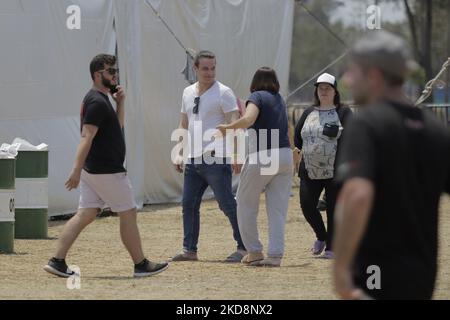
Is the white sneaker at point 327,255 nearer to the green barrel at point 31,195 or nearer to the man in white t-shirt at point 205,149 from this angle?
the man in white t-shirt at point 205,149

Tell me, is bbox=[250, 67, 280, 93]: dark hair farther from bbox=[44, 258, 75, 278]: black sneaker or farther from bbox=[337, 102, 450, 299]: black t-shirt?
bbox=[337, 102, 450, 299]: black t-shirt

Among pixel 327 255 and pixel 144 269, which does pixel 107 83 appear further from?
pixel 327 255

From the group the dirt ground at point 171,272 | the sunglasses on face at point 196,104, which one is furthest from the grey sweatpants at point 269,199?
the sunglasses on face at point 196,104

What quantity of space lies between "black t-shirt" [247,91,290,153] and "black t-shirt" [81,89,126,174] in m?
1.38

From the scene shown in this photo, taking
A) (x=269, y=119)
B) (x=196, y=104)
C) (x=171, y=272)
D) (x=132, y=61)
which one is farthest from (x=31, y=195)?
(x=132, y=61)

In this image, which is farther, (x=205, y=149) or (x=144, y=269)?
(x=205, y=149)

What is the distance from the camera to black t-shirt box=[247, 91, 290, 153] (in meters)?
9.71

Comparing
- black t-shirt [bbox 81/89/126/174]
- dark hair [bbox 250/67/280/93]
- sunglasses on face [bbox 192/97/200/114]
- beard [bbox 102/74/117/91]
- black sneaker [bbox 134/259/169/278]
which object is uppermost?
dark hair [bbox 250/67/280/93]

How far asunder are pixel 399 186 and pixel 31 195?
329 inches

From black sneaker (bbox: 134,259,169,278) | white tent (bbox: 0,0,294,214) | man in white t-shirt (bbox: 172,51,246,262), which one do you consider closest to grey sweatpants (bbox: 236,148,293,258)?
man in white t-shirt (bbox: 172,51,246,262)

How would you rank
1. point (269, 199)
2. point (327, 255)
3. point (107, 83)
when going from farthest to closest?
point (327, 255) < point (269, 199) < point (107, 83)

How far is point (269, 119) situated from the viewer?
9.78m

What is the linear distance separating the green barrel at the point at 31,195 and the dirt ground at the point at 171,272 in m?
0.27

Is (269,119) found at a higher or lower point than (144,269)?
higher
